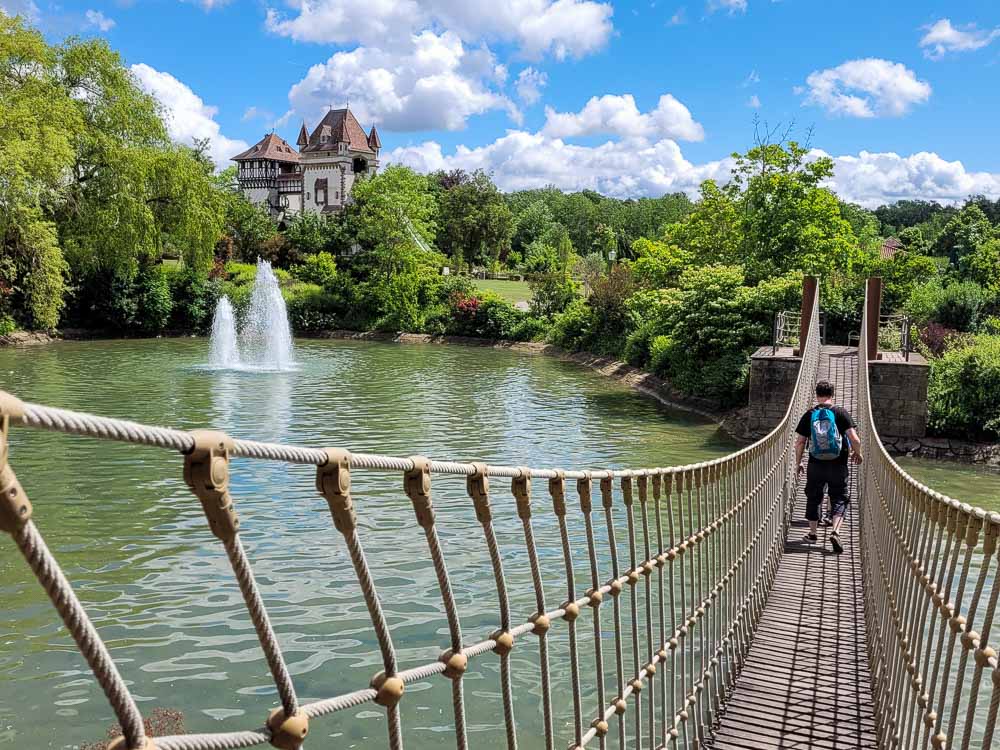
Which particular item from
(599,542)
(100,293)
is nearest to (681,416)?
(599,542)

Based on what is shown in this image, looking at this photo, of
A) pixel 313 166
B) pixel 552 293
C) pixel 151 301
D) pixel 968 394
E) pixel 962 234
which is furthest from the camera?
pixel 313 166

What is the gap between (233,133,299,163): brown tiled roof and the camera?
8462cm

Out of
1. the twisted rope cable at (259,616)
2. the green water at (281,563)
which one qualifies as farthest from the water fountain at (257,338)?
the twisted rope cable at (259,616)

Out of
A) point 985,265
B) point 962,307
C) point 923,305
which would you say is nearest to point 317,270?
point 985,265

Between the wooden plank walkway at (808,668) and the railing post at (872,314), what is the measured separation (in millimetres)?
10360

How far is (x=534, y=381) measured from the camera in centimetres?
2577

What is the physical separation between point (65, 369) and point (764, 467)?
72.5 ft

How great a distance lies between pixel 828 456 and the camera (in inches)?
323

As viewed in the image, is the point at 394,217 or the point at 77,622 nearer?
the point at 77,622

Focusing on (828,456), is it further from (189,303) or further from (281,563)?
(189,303)

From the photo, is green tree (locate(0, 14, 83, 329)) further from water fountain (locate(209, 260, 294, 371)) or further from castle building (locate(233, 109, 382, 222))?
castle building (locate(233, 109, 382, 222))

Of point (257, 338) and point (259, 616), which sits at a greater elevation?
point (257, 338)

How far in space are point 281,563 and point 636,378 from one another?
1824cm

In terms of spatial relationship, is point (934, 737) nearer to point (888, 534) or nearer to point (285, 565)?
point (888, 534)
